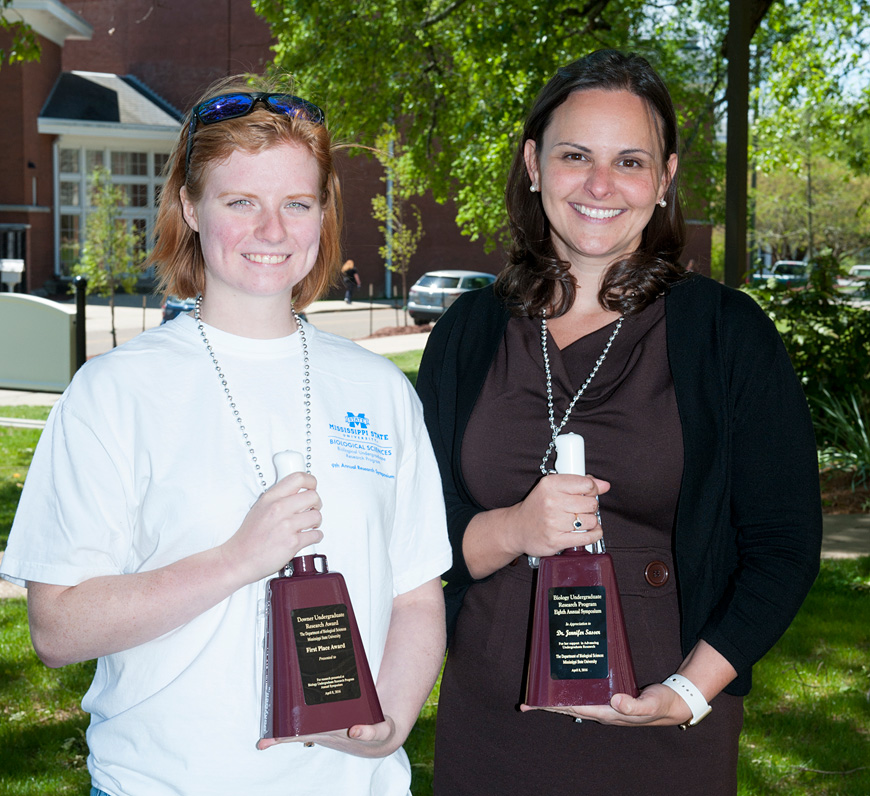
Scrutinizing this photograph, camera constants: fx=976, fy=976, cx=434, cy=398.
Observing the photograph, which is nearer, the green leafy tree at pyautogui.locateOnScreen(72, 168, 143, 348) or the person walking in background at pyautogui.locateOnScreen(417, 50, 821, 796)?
the person walking in background at pyautogui.locateOnScreen(417, 50, 821, 796)

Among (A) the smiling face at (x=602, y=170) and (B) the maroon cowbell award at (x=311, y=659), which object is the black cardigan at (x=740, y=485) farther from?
(B) the maroon cowbell award at (x=311, y=659)

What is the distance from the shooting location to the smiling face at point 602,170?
2.11 m

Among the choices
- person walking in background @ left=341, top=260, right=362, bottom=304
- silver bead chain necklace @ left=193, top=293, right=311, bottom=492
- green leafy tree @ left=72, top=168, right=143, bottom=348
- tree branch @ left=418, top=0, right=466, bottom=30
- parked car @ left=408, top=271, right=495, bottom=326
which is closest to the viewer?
silver bead chain necklace @ left=193, top=293, right=311, bottom=492

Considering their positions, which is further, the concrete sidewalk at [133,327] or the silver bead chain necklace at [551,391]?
the concrete sidewalk at [133,327]

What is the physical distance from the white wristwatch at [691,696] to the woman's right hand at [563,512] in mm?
330

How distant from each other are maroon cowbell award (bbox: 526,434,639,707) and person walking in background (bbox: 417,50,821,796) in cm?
6

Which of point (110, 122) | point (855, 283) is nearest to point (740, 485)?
point (855, 283)

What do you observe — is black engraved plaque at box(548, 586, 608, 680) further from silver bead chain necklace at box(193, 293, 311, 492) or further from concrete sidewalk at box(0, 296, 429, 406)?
concrete sidewalk at box(0, 296, 429, 406)

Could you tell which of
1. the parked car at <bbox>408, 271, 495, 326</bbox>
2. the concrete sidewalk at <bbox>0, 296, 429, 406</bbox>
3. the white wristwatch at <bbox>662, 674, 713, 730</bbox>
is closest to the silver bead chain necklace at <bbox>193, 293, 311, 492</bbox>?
the white wristwatch at <bbox>662, 674, 713, 730</bbox>

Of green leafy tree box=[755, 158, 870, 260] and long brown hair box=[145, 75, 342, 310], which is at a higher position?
green leafy tree box=[755, 158, 870, 260]

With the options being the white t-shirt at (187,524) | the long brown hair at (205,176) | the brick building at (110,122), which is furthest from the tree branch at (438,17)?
the brick building at (110,122)

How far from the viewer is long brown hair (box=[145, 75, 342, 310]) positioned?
1745 millimetres

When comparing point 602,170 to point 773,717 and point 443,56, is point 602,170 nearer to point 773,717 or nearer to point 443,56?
point 773,717

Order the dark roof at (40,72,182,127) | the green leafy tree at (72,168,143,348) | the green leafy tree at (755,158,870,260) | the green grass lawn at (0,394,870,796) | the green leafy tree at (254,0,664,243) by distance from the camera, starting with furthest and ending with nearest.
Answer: the green leafy tree at (755,158,870,260) → the dark roof at (40,72,182,127) → the green leafy tree at (72,168,143,348) → the green leafy tree at (254,0,664,243) → the green grass lawn at (0,394,870,796)
